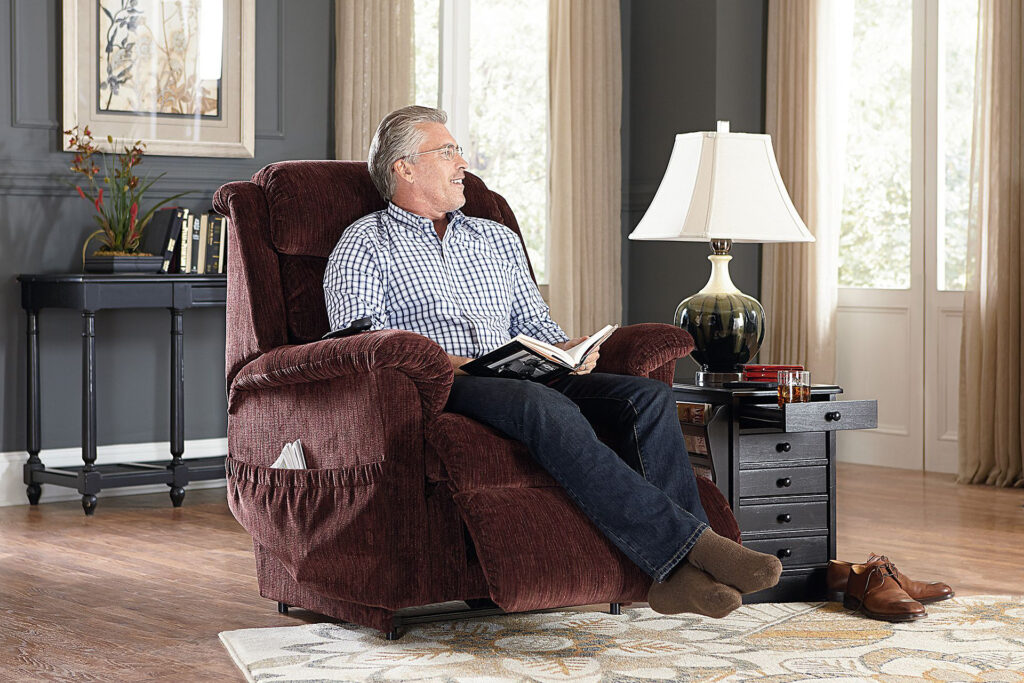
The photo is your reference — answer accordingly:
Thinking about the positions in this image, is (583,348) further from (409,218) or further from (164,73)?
(164,73)

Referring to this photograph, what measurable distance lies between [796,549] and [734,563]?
0.76 meters

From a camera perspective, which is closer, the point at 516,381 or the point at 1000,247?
the point at 516,381

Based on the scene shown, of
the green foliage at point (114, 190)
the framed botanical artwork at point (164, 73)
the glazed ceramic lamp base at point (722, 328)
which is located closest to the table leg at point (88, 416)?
the green foliage at point (114, 190)

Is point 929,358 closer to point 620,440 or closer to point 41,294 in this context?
point 620,440

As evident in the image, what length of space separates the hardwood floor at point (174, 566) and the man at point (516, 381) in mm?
693


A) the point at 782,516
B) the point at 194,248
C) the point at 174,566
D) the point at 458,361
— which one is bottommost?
the point at 174,566

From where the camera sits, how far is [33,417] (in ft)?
14.1

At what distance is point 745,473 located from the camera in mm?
2912

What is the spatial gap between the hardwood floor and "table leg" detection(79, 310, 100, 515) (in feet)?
0.27

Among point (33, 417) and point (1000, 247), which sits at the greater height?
point (1000, 247)

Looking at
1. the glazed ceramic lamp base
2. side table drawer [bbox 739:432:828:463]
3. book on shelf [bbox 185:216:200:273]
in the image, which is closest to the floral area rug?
side table drawer [bbox 739:432:828:463]

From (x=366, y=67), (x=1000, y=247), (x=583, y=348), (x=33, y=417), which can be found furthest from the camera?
(x=366, y=67)

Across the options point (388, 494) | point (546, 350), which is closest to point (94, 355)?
point (388, 494)

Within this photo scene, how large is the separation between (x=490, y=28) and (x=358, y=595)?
351 cm
